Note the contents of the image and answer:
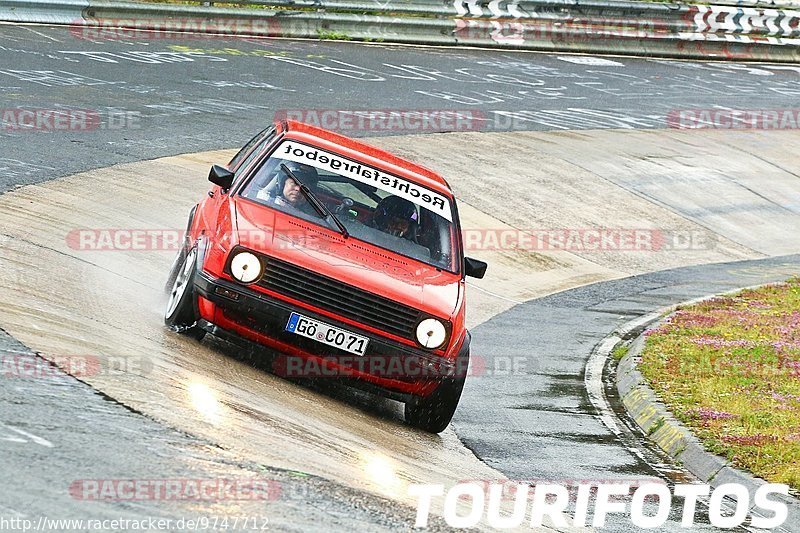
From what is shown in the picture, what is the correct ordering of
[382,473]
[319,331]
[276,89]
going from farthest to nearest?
[276,89], [319,331], [382,473]

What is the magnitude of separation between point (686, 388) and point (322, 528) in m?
5.48

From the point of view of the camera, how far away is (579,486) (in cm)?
787

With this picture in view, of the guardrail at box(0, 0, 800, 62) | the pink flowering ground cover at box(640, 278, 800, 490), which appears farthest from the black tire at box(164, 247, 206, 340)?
the guardrail at box(0, 0, 800, 62)

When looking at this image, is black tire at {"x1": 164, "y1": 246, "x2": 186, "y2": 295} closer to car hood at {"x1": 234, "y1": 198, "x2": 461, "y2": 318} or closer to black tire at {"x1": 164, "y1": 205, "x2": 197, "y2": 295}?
black tire at {"x1": 164, "y1": 205, "x2": 197, "y2": 295}

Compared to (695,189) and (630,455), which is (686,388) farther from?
(695,189)

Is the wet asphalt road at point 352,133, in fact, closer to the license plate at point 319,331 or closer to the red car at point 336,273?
the red car at point 336,273

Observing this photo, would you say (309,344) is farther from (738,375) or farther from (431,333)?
(738,375)

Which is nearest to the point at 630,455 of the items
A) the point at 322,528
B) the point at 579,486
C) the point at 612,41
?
the point at 579,486

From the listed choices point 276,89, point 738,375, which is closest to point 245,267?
point 738,375

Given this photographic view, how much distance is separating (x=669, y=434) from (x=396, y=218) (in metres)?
2.48

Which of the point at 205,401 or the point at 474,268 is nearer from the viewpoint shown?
the point at 205,401

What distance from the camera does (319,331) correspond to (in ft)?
26.3

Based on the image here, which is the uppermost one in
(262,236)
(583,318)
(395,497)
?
(262,236)

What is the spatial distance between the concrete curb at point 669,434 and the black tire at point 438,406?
5.49ft
